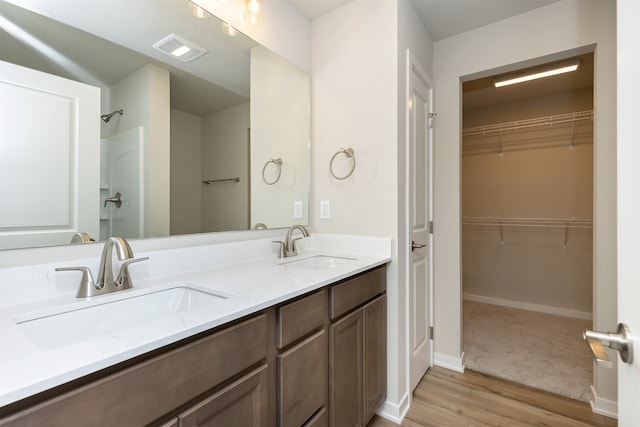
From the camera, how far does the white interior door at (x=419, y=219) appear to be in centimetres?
183

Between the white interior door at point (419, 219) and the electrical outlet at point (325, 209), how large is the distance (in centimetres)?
52

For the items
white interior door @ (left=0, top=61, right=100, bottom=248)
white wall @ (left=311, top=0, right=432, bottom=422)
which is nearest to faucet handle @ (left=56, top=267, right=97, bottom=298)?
white interior door @ (left=0, top=61, right=100, bottom=248)

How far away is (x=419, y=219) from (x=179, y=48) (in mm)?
1669

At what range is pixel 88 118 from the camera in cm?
106

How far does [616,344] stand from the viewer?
524 mm

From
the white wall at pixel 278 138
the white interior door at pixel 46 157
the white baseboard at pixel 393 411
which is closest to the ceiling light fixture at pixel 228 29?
the white wall at pixel 278 138

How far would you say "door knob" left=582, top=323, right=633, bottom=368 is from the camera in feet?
1.66

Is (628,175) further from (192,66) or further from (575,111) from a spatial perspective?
(575,111)

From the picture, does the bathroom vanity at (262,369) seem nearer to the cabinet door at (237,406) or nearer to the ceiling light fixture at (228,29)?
the cabinet door at (237,406)

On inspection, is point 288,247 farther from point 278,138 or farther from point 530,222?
point 530,222

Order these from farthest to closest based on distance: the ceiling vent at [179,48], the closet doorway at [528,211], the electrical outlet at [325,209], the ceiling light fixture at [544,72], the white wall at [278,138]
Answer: the closet doorway at [528,211], the ceiling light fixture at [544,72], the electrical outlet at [325,209], the white wall at [278,138], the ceiling vent at [179,48]

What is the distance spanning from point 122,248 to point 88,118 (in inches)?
20.6

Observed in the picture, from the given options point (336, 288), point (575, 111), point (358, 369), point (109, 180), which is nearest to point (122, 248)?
point (109, 180)

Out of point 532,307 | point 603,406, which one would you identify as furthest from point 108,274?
point 532,307
